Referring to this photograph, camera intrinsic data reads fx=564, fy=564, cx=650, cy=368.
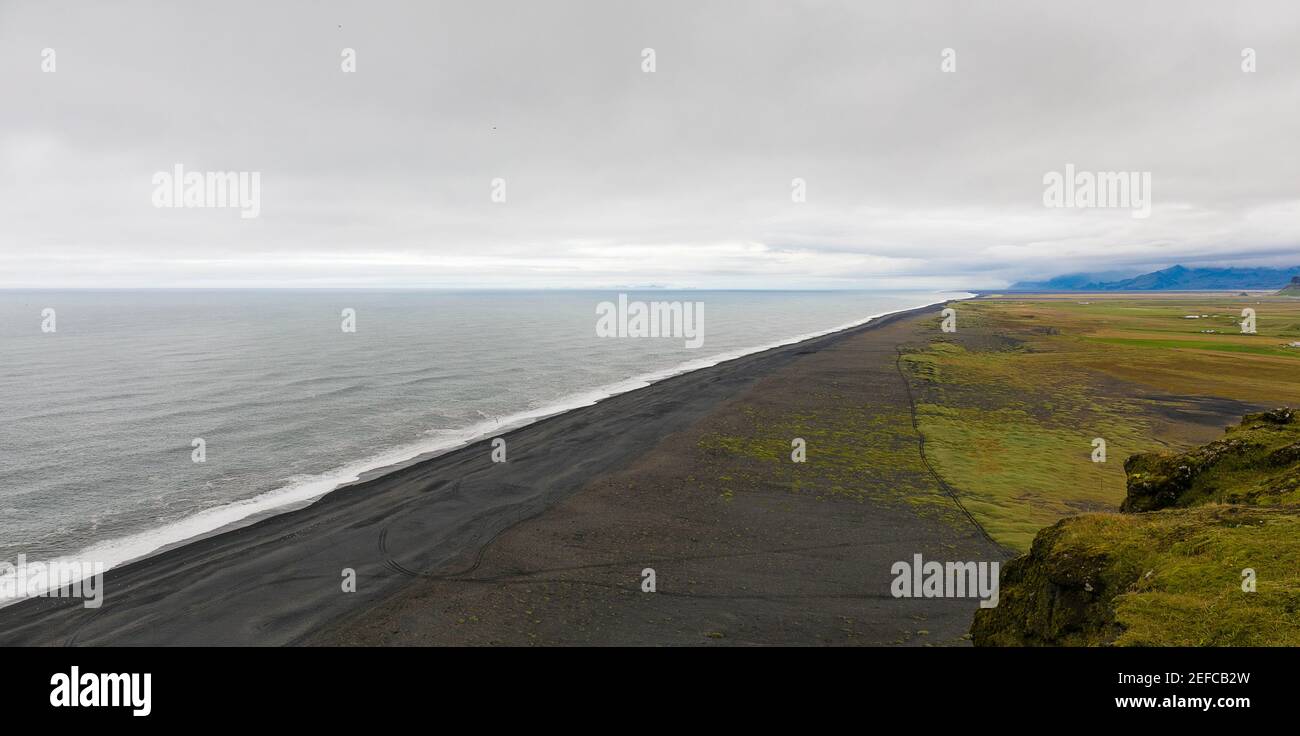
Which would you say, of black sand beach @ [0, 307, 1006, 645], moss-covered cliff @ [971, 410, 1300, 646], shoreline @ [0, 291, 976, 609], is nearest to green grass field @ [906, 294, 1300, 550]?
black sand beach @ [0, 307, 1006, 645]

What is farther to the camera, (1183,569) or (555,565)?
(555,565)

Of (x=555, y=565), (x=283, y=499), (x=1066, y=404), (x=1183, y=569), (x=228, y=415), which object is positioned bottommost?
(x=555, y=565)

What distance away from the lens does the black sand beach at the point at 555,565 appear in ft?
50.0

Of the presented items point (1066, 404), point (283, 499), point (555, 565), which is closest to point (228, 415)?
point (283, 499)

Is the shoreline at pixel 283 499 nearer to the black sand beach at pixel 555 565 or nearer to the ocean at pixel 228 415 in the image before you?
the ocean at pixel 228 415

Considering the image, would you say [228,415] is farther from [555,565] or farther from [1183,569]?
[1183,569]

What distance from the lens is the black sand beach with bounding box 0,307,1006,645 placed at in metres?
15.2

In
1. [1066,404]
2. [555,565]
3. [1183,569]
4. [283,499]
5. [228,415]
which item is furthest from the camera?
[1066,404]

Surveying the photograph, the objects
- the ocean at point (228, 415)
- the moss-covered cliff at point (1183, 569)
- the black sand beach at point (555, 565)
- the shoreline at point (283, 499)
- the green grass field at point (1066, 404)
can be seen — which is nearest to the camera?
the moss-covered cliff at point (1183, 569)

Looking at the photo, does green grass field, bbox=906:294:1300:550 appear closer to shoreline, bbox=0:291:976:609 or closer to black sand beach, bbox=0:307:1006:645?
black sand beach, bbox=0:307:1006:645

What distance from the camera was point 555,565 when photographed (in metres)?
19.1

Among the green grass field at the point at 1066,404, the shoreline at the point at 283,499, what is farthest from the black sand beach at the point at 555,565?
the green grass field at the point at 1066,404

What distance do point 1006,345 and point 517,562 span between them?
287 ft
